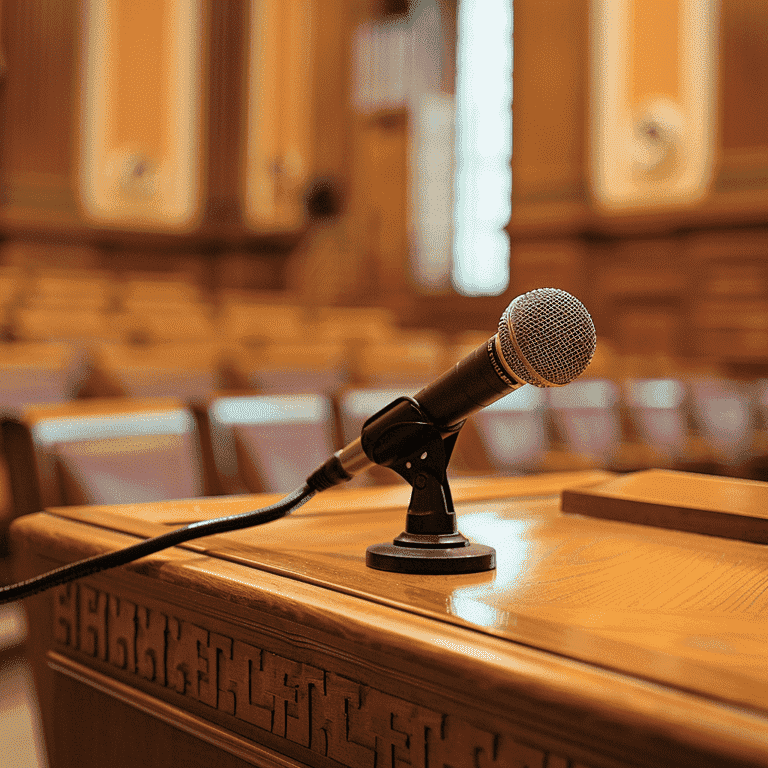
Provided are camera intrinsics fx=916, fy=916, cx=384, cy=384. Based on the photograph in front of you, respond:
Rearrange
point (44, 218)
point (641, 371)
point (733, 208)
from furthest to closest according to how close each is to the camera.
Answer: point (44, 218)
point (733, 208)
point (641, 371)

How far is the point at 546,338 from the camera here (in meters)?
0.33

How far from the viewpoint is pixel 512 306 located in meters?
0.34

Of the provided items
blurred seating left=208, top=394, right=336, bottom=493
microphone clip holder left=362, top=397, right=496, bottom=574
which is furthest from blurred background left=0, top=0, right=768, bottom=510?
microphone clip holder left=362, top=397, right=496, bottom=574

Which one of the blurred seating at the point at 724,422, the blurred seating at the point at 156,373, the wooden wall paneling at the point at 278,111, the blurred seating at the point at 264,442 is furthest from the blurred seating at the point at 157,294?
the blurred seating at the point at 264,442

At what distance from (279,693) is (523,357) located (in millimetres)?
148

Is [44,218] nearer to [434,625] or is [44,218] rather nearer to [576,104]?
[576,104]

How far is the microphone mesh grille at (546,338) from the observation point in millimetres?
326

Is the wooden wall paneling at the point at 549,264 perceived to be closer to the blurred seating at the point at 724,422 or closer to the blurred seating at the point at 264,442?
the blurred seating at the point at 724,422

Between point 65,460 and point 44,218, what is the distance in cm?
326

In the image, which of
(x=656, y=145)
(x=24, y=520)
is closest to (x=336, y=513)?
(x=24, y=520)

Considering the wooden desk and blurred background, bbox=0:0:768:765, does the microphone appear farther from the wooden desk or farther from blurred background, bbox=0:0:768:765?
blurred background, bbox=0:0:768:765

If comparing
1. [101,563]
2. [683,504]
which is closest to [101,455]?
[101,563]

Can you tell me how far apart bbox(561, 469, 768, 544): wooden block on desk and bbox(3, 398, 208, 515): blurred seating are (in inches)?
12.2

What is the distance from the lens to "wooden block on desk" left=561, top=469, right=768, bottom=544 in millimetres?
428
